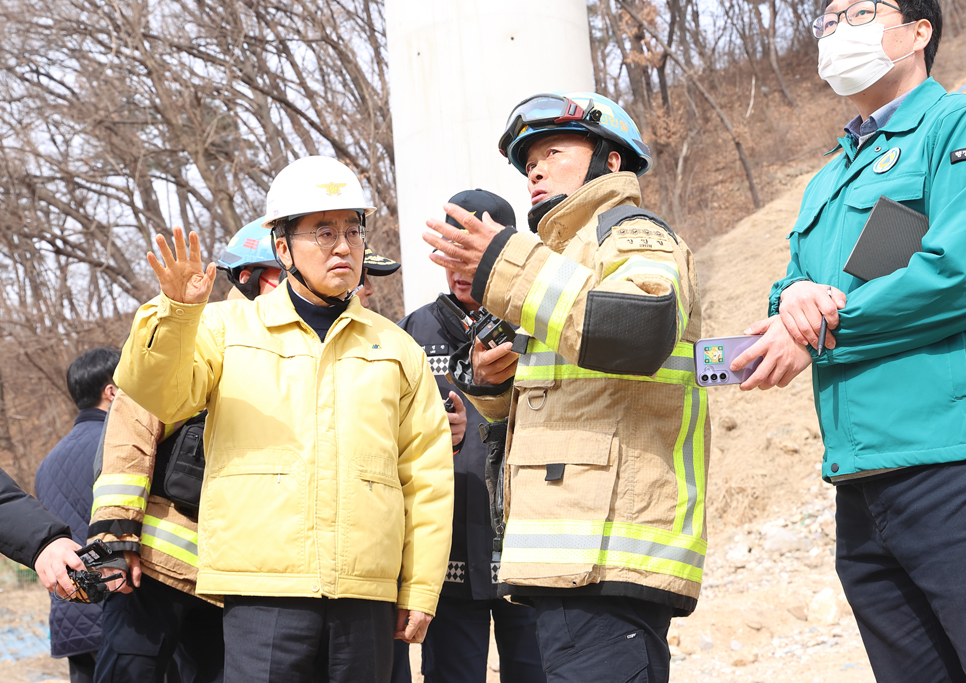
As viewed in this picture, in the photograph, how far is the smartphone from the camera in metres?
2.51

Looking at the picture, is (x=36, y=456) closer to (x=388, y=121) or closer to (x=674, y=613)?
(x=388, y=121)

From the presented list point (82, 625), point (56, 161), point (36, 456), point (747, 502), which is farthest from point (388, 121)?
point (82, 625)

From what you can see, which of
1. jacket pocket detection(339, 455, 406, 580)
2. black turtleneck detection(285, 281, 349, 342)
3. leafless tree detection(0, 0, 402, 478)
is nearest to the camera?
jacket pocket detection(339, 455, 406, 580)

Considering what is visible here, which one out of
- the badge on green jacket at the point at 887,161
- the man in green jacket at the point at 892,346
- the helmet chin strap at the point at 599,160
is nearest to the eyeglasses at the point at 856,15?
the man in green jacket at the point at 892,346

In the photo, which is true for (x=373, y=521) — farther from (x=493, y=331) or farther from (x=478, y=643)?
(x=478, y=643)

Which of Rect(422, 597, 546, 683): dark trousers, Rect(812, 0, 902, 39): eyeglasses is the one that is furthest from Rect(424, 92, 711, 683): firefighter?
Rect(422, 597, 546, 683): dark trousers

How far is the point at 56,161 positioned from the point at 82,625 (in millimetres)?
13683

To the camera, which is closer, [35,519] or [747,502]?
[35,519]

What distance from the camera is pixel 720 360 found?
2.53 m

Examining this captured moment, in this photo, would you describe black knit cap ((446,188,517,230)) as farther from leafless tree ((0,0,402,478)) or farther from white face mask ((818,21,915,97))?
leafless tree ((0,0,402,478))

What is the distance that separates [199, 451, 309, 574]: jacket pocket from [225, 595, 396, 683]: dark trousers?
132 mm

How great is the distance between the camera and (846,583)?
2.67m

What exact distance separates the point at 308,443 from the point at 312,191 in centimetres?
93

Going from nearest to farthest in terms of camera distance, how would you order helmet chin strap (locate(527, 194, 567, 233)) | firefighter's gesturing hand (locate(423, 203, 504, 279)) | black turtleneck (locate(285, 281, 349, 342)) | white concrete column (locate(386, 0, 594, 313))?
1. firefighter's gesturing hand (locate(423, 203, 504, 279))
2. helmet chin strap (locate(527, 194, 567, 233))
3. black turtleneck (locate(285, 281, 349, 342))
4. white concrete column (locate(386, 0, 594, 313))
